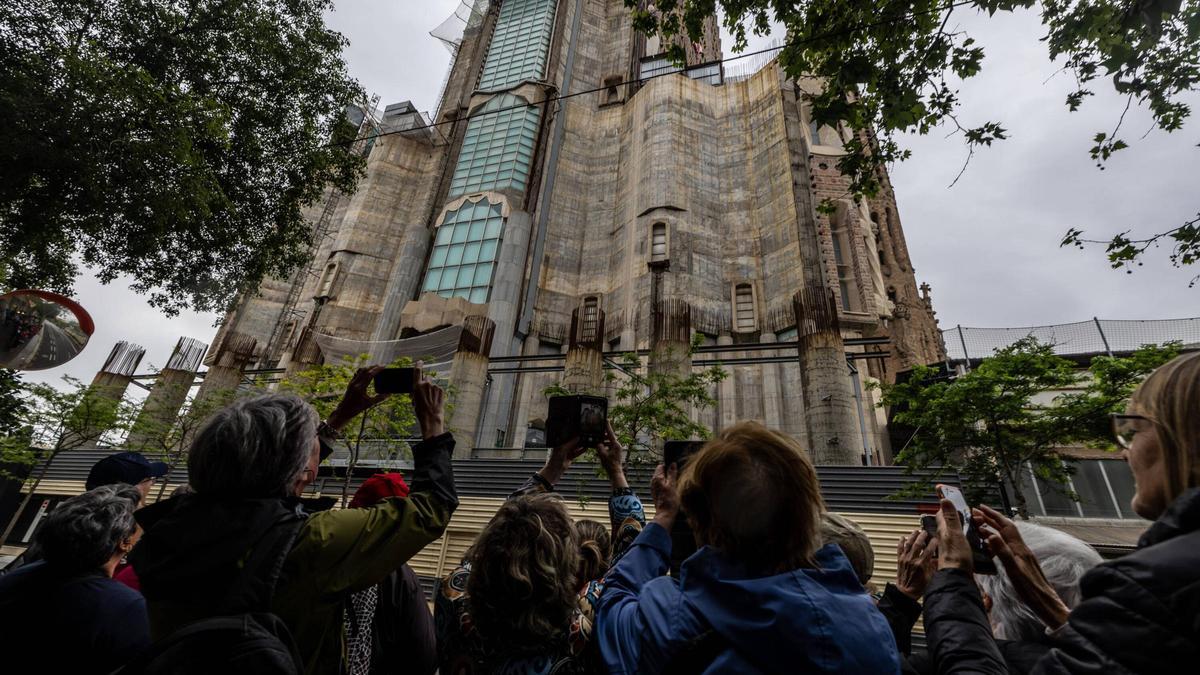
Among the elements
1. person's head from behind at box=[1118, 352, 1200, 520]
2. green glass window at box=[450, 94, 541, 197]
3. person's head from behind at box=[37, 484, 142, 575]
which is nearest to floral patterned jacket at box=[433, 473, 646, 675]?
person's head from behind at box=[37, 484, 142, 575]

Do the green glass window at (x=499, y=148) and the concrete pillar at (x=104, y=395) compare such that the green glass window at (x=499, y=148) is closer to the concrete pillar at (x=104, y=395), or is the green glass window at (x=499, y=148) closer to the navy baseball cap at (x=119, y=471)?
the concrete pillar at (x=104, y=395)

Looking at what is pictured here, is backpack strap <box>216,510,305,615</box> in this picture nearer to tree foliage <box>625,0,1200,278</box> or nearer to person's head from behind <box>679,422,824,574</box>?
person's head from behind <box>679,422,824,574</box>

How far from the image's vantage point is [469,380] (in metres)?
16.6

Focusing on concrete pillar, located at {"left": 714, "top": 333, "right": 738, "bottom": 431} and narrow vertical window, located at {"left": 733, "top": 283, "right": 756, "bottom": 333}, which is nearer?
concrete pillar, located at {"left": 714, "top": 333, "right": 738, "bottom": 431}

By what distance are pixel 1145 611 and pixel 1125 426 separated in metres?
0.67

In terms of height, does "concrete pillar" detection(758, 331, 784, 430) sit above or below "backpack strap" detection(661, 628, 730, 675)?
above

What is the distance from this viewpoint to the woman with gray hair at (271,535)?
1269 millimetres

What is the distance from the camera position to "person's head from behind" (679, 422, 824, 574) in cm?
131

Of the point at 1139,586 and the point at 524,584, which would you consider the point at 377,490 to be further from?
the point at 1139,586

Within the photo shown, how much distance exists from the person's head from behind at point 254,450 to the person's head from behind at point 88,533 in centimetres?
109

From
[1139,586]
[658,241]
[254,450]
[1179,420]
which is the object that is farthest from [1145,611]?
[658,241]

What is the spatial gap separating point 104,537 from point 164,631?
132cm

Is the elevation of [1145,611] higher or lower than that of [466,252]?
lower

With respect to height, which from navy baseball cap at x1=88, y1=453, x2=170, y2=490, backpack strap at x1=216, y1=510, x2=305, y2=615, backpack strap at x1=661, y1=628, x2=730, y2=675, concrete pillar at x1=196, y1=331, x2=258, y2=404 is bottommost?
backpack strap at x1=661, y1=628, x2=730, y2=675
